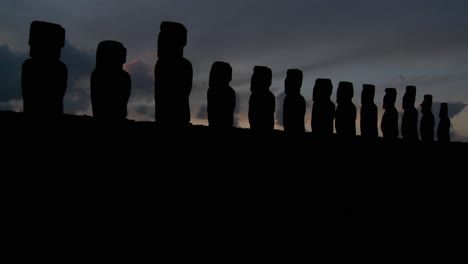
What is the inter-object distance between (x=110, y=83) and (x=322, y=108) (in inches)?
164

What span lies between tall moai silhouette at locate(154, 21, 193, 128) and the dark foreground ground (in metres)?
0.98

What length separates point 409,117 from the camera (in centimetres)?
1246

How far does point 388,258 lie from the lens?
A: 583 cm

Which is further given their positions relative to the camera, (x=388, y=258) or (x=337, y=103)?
(x=337, y=103)

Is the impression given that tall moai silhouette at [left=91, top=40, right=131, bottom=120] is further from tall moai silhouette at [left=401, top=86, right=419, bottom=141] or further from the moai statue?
the moai statue

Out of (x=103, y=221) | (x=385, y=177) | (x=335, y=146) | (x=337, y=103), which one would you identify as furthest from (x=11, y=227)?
(x=337, y=103)

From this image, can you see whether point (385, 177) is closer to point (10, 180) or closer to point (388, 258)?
point (388, 258)

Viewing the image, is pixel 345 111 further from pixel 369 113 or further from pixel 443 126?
pixel 443 126

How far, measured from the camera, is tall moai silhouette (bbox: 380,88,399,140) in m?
11.9

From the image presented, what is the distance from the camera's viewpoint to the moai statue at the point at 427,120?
43.1 ft

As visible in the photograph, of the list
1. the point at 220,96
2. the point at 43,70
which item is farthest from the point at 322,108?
the point at 43,70

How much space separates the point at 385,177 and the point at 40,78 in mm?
4458

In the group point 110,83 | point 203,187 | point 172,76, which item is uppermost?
point 172,76

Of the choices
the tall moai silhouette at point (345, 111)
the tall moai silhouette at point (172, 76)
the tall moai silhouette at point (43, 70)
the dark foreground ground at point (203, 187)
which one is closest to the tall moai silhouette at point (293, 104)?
the tall moai silhouette at point (345, 111)
